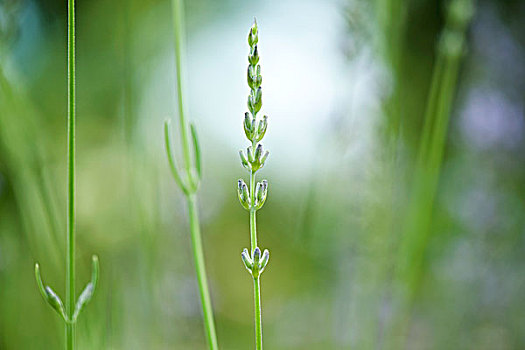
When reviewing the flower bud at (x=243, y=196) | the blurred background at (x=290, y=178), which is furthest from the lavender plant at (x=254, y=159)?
the blurred background at (x=290, y=178)

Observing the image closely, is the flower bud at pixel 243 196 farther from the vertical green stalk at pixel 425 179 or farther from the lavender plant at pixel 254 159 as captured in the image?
the vertical green stalk at pixel 425 179

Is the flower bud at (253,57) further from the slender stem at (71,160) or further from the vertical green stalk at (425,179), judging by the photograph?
the vertical green stalk at (425,179)

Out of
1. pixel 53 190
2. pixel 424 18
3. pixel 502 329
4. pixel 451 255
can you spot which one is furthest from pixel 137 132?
pixel 424 18

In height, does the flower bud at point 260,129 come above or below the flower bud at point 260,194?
above

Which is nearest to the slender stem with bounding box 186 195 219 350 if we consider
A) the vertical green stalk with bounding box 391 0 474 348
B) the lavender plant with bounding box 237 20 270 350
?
the lavender plant with bounding box 237 20 270 350

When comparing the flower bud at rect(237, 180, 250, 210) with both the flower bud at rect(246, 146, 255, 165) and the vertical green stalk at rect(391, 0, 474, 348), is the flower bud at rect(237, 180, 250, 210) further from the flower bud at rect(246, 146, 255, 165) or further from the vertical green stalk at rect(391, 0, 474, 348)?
the vertical green stalk at rect(391, 0, 474, 348)

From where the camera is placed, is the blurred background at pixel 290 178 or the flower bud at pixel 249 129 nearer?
Answer: the flower bud at pixel 249 129

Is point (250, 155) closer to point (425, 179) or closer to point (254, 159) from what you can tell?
point (254, 159)
